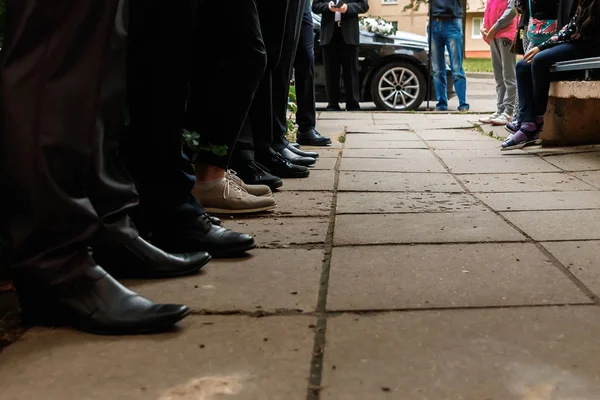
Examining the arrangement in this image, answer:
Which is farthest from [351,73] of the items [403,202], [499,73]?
[403,202]

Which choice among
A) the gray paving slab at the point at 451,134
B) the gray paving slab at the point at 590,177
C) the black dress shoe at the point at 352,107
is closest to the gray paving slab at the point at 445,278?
the gray paving slab at the point at 590,177

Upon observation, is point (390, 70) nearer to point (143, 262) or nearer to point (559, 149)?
point (559, 149)

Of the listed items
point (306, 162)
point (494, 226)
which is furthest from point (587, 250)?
point (306, 162)

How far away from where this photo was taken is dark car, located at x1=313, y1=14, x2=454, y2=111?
9523 millimetres

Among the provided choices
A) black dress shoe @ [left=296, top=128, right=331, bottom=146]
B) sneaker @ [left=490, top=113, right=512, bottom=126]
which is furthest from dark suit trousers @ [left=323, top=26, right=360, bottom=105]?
black dress shoe @ [left=296, top=128, right=331, bottom=146]

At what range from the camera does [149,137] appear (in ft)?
7.23

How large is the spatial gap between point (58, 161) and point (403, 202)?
2056 mm

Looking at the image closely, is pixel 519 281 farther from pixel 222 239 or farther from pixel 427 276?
pixel 222 239

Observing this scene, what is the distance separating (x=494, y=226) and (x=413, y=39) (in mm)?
7495

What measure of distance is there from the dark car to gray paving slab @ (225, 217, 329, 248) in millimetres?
6731

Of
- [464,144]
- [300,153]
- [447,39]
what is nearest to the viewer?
[300,153]

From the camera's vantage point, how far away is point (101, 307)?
Result: 5.34 feet

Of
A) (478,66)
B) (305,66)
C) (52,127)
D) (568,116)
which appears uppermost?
(52,127)

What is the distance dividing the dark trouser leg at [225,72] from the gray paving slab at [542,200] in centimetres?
126
